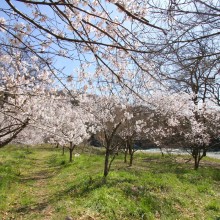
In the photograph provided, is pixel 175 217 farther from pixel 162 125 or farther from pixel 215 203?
pixel 162 125

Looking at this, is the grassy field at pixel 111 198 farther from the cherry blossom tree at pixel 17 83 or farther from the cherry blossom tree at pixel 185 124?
the cherry blossom tree at pixel 185 124

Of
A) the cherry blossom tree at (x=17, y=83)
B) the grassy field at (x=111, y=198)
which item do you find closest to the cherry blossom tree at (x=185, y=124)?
the grassy field at (x=111, y=198)

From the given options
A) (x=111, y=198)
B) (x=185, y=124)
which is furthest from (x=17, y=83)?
(x=185, y=124)

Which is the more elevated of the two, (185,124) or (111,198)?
(185,124)

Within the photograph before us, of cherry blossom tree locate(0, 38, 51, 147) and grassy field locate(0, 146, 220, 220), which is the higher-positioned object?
cherry blossom tree locate(0, 38, 51, 147)

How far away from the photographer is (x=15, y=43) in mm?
3922

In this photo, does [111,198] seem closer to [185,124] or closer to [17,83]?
[17,83]

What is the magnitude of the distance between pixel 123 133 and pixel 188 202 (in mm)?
8262

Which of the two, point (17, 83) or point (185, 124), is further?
point (185, 124)

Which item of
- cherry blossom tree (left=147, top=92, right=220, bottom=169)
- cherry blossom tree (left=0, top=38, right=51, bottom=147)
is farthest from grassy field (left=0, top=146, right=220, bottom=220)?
cherry blossom tree (left=147, top=92, right=220, bottom=169)

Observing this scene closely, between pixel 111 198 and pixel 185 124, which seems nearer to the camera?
pixel 111 198

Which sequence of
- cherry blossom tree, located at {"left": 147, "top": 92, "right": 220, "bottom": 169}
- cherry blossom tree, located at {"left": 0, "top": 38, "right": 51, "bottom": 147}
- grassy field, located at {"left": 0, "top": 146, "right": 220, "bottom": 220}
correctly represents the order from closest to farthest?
cherry blossom tree, located at {"left": 0, "top": 38, "right": 51, "bottom": 147} < grassy field, located at {"left": 0, "top": 146, "right": 220, "bottom": 220} < cherry blossom tree, located at {"left": 147, "top": 92, "right": 220, "bottom": 169}

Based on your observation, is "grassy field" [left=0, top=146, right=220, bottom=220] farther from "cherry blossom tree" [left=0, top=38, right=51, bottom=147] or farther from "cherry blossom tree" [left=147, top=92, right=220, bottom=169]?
"cherry blossom tree" [left=147, top=92, right=220, bottom=169]

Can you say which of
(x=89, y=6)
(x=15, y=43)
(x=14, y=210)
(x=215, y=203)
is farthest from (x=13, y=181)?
(x=89, y=6)
